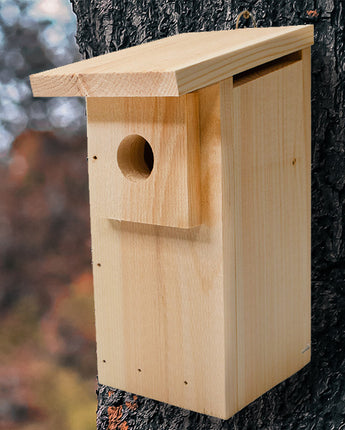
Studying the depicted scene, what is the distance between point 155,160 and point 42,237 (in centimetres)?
296

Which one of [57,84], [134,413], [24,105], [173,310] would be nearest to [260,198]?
[173,310]

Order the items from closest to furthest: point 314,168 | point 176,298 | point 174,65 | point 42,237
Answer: point 174,65 < point 176,298 < point 314,168 < point 42,237

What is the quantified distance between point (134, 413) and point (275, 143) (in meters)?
0.71

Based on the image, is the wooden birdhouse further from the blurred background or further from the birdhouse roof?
the blurred background

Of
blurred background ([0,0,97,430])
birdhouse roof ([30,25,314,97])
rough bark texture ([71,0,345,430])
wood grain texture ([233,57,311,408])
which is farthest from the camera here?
blurred background ([0,0,97,430])

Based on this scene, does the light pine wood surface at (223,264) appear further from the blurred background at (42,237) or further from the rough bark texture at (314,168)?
the blurred background at (42,237)

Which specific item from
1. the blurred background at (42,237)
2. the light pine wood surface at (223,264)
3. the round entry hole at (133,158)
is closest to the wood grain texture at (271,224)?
the light pine wood surface at (223,264)

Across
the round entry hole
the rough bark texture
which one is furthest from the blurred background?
the round entry hole

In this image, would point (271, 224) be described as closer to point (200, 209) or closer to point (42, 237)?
point (200, 209)

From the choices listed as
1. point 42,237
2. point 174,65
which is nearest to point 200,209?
point 174,65

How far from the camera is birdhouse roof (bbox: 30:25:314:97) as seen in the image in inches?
38.3

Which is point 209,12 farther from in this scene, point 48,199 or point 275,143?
point 48,199

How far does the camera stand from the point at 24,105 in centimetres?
373

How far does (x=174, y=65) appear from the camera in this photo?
3.25 ft
